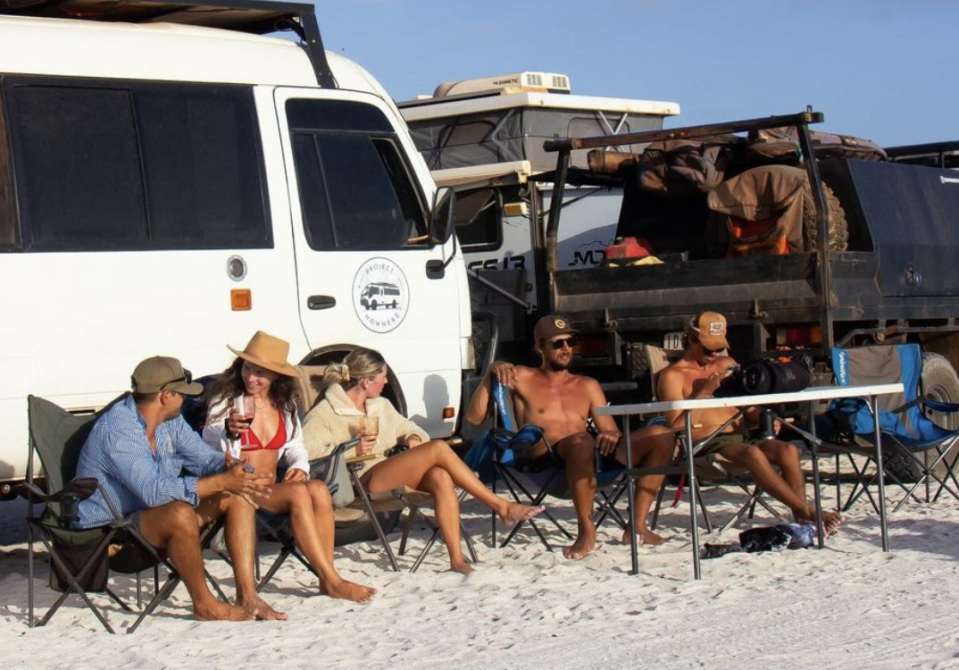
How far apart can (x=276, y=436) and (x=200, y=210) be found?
1.22 metres

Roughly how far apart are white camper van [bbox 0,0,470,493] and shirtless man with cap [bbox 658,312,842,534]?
1.21 meters

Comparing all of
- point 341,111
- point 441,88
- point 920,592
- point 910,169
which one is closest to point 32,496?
point 341,111

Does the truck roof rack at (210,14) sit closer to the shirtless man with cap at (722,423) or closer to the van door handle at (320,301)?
the van door handle at (320,301)

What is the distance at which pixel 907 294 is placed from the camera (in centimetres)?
926

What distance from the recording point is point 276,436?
255 inches

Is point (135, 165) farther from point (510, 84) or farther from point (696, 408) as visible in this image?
point (510, 84)

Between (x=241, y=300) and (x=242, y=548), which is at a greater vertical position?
(x=241, y=300)

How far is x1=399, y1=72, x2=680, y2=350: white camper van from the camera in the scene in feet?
37.8

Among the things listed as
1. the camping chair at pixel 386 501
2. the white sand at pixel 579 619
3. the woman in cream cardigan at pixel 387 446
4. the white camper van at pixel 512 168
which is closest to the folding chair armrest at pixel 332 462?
the camping chair at pixel 386 501

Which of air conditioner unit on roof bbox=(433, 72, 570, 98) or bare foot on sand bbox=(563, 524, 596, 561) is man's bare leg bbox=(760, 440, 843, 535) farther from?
air conditioner unit on roof bbox=(433, 72, 570, 98)

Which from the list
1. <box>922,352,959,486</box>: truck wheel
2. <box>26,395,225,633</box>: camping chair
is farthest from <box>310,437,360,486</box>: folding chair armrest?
<box>922,352,959,486</box>: truck wheel

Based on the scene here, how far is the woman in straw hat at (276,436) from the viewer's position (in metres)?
6.02

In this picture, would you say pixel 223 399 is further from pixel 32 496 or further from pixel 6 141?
pixel 6 141

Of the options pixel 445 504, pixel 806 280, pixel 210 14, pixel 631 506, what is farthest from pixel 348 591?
pixel 806 280
